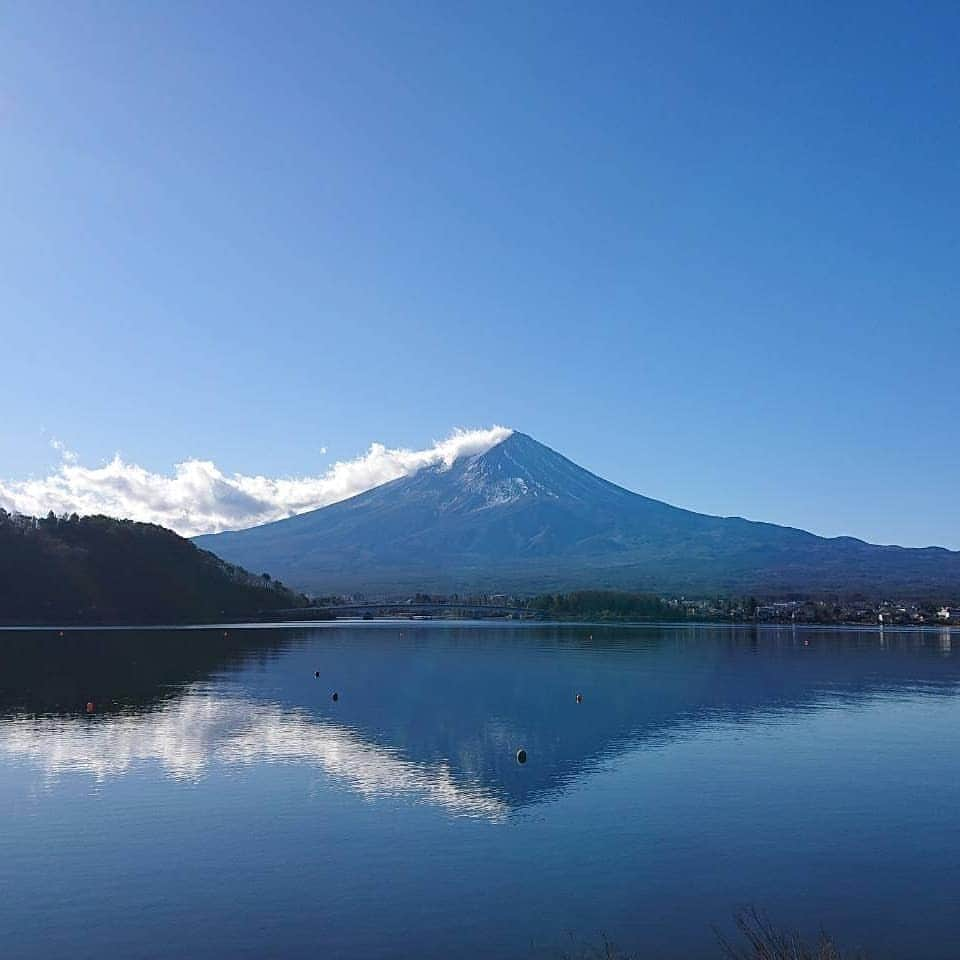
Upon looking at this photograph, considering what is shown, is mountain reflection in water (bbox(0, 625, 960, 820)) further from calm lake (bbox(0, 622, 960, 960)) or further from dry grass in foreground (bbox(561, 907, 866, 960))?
dry grass in foreground (bbox(561, 907, 866, 960))

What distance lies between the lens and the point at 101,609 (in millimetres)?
184500

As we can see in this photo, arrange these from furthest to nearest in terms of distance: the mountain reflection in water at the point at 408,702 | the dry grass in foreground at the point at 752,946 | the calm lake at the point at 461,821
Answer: the mountain reflection in water at the point at 408,702 < the calm lake at the point at 461,821 < the dry grass in foreground at the point at 752,946

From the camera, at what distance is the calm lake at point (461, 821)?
21.8 meters

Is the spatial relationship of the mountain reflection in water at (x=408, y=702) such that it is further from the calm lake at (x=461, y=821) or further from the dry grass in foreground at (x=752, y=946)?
the dry grass in foreground at (x=752, y=946)

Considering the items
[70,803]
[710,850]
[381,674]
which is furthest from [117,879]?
[381,674]

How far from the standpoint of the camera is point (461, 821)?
3102cm

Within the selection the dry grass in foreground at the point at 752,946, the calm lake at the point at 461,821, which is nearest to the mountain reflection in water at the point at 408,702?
the calm lake at the point at 461,821

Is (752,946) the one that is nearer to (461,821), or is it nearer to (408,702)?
(461,821)

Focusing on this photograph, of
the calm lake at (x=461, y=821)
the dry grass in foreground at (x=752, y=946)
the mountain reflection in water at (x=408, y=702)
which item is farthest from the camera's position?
the mountain reflection in water at (x=408, y=702)

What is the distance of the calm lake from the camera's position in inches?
859

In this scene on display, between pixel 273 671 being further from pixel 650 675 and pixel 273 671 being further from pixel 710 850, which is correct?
pixel 710 850

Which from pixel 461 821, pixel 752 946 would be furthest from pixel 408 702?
pixel 752 946

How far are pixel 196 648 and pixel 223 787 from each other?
85386 millimetres

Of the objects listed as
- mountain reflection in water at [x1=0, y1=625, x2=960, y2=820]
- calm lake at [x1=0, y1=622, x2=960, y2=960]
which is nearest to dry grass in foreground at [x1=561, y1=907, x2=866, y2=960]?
calm lake at [x1=0, y1=622, x2=960, y2=960]
